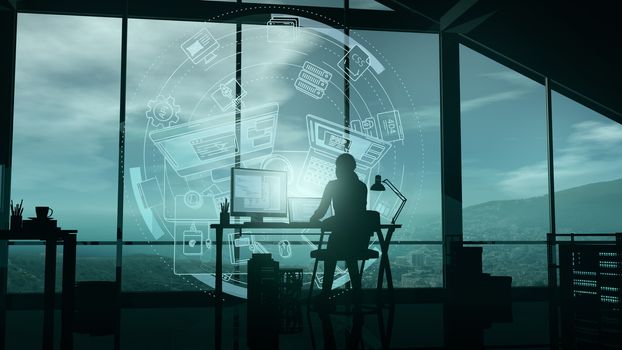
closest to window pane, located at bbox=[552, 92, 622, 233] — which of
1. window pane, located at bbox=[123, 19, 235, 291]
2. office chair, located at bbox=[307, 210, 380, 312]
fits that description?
office chair, located at bbox=[307, 210, 380, 312]

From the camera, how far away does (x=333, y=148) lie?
6.24 m

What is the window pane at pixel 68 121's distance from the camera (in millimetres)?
5828

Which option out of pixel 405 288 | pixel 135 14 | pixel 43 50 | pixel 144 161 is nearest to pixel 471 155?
pixel 405 288

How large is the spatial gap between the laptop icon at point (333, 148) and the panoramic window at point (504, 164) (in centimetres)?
122

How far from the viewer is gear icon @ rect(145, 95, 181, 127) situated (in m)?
5.91

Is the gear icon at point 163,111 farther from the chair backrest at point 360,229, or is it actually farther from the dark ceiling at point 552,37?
the dark ceiling at point 552,37

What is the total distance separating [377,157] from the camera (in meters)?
6.23

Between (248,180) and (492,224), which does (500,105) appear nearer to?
(492,224)

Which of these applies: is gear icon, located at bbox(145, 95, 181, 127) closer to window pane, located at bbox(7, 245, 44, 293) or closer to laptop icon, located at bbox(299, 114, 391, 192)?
laptop icon, located at bbox(299, 114, 391, 192)

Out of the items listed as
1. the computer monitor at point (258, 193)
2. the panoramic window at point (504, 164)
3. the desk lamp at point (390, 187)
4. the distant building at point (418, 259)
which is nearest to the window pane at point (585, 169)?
the panoramic window at point (504, 164)

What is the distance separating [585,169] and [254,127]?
13.0 ft

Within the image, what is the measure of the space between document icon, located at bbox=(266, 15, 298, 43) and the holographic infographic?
12mm

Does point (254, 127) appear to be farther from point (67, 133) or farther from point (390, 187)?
point (67, 133)

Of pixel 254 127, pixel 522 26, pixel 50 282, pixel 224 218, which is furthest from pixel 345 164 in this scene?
pixel 522 26
